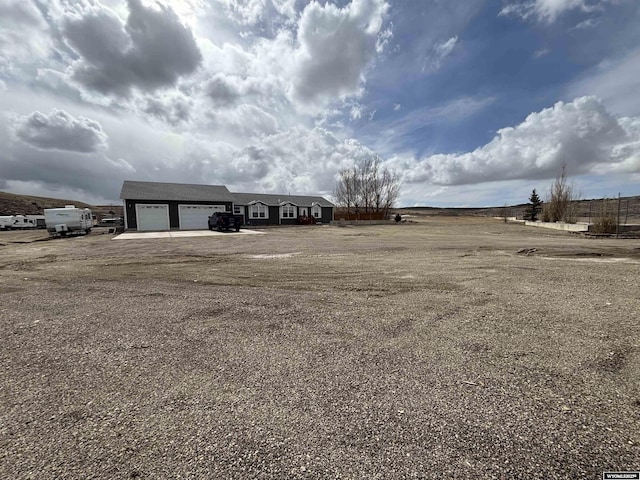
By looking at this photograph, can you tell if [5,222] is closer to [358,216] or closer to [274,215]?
[274,215]

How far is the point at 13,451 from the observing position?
A: 6.24 feet

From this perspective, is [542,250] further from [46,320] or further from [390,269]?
[46,320]

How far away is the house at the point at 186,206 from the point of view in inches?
1036

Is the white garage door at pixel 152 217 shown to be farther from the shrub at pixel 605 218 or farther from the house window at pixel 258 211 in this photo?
the shrub at pixel 605 218

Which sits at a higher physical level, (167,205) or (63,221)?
(167,205)

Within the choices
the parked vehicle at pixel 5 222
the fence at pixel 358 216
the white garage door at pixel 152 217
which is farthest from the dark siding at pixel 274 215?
the parked vehicle at pixel 5 222

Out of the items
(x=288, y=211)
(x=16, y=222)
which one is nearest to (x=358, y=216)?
(x=288, y=211)

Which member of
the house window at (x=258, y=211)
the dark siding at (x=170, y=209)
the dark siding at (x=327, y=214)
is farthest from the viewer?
the dark siding at (x=327, y=214)

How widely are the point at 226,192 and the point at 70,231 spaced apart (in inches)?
588

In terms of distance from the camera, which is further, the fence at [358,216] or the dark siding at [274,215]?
the fence at [358,216]

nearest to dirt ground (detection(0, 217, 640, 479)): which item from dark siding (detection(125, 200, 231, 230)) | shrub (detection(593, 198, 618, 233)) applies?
shrub (detection(593, 198, 618, 233))

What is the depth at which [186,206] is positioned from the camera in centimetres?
2839

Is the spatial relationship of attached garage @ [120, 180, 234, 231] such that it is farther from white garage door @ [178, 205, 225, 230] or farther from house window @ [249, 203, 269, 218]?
house window @ [249, 203, 269, 218]

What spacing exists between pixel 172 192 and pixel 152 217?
378 cm
